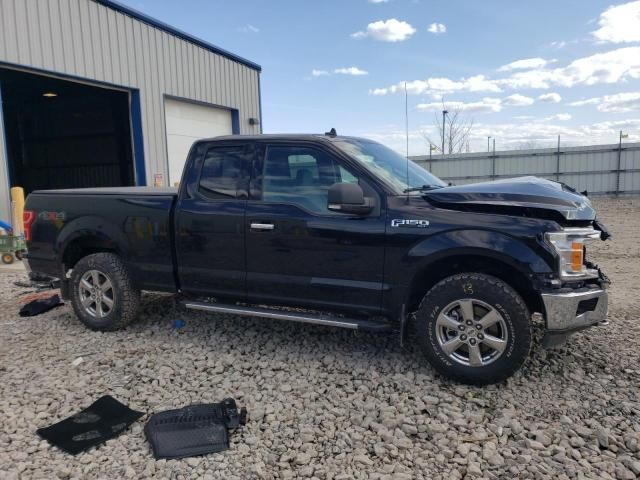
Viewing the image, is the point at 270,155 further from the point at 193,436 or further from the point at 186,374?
the point at 193,436

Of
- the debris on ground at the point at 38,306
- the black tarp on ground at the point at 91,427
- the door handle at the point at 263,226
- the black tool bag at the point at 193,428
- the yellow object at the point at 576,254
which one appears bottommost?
the black tarp on ground at the point at 91,427

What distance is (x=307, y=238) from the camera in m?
4.22

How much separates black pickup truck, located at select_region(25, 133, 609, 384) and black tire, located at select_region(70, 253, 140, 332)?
0.04ft

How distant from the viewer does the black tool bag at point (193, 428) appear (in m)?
3.09

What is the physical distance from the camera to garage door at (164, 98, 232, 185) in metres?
14.0

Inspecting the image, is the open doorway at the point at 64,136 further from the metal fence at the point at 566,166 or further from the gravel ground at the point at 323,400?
the metal fence at the point at 566,166

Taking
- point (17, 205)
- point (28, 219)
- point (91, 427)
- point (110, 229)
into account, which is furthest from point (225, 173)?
point (17, 205)

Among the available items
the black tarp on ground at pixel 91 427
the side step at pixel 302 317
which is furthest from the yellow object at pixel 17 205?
the black tarp on ground at pixel 91 427

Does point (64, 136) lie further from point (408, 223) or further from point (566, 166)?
point (566, 166)

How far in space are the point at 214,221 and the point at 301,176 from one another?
92cm

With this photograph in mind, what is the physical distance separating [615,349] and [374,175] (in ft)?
8.71

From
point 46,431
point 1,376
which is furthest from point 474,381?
point 1,376

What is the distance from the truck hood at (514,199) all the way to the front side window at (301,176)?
2.68 feet

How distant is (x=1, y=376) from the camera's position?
13.9ft
